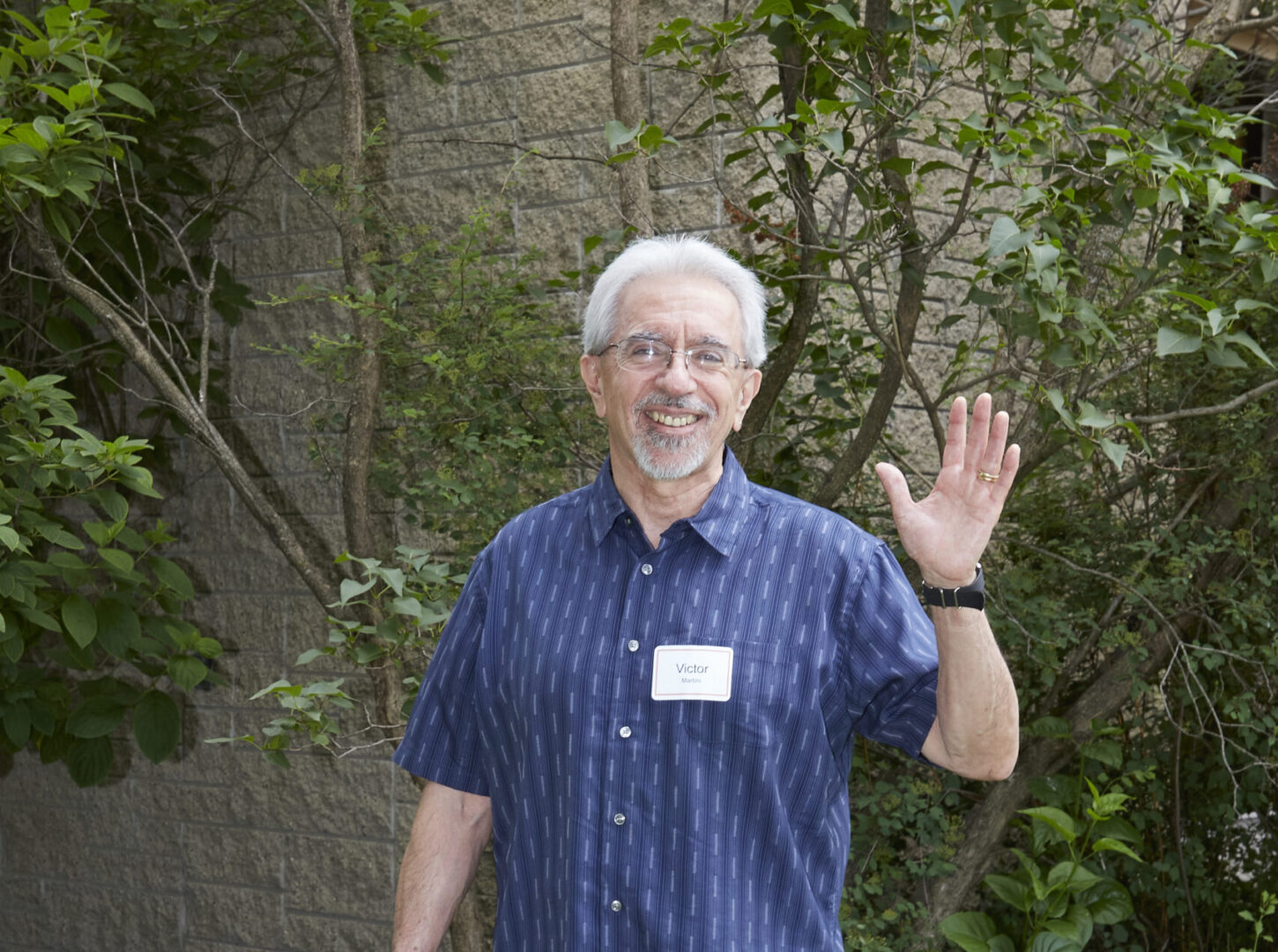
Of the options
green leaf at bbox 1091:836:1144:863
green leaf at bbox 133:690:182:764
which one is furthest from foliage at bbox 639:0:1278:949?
green leaf at bbox 133:690:182:764

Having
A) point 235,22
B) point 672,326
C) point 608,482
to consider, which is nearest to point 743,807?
point 608,482

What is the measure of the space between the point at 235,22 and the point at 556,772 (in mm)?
3041

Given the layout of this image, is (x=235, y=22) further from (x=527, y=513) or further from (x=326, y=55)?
(x=527, y=513)

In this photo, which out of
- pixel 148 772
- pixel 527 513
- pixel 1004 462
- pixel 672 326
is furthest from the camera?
pixel 148 772

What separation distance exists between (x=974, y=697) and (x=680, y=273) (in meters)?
0.71

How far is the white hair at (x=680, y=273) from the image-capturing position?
183cm

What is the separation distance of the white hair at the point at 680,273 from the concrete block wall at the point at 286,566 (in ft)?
5.20

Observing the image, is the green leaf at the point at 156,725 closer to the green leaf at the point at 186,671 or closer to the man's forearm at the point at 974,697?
the green leaf at the point at 186,671

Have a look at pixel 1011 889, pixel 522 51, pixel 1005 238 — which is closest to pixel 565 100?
pixel 522 51

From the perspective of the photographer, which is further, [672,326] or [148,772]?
[148,772]

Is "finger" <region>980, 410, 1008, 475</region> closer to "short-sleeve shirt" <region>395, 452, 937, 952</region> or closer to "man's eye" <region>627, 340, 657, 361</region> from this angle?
"short-sleeve shirt" <region>395, 452, 937, 952</region>

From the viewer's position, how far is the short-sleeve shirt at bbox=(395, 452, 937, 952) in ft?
5.31

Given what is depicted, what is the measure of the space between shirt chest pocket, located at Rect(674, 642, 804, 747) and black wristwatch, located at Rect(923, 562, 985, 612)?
0.23 m

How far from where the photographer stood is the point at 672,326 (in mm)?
1800
